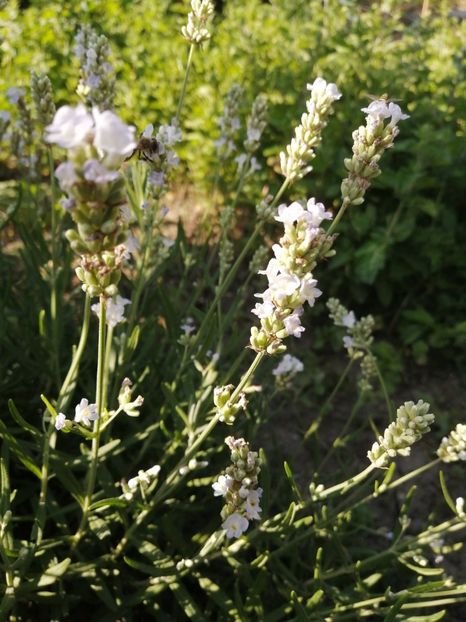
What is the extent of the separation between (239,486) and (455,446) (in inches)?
23.4

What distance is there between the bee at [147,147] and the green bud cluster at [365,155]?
0.49 meters

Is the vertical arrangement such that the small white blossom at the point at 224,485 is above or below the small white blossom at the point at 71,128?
below

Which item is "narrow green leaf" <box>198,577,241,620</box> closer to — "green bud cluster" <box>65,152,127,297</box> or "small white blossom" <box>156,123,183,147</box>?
"green bud cluster" <box>65,152,127,297</box>

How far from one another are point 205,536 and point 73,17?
4223mm

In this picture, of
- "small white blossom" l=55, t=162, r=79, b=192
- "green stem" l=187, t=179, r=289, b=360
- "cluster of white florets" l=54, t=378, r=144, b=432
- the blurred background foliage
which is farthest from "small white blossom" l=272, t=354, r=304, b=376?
"small white blossom" l=55, t=162, r=79, b=192

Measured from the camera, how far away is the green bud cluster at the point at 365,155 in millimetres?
1445

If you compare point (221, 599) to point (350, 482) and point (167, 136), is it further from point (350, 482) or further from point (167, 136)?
point (167, 136)

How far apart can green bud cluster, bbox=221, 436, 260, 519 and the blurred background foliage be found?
2.09 metres

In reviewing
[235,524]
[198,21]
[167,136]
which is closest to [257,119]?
[198,21]

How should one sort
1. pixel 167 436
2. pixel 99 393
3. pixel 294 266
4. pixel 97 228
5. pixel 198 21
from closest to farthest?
pixel 97 228 < pixel 294 266 < pixel 99 393 < pixel 198 21 < pixel 167 436

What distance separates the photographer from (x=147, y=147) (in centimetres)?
160

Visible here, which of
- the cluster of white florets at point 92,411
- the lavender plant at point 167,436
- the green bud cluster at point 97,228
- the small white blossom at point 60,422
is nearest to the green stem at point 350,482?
the lavender plant at point 167,436

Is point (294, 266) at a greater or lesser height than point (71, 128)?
lesser

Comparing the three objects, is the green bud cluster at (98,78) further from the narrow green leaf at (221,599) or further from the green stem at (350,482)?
the narrow green leaf at (221,599)
